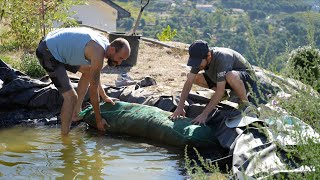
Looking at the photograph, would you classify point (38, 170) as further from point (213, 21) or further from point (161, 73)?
point (213, 21)

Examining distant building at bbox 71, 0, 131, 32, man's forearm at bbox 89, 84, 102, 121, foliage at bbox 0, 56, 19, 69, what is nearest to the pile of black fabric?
A: man's forearm at bbox 89, 84, 102, 121

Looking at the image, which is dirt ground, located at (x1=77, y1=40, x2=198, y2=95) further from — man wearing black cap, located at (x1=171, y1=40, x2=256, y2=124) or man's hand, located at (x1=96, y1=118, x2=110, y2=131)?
man wearing black cap, located at (x1=171, y1=40, x2=256, y2=124)

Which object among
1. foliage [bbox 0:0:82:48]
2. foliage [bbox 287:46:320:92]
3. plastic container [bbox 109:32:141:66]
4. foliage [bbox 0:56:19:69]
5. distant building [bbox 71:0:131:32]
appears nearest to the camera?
foliage [bbox 287:46:320:92]

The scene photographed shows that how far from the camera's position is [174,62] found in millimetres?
12086

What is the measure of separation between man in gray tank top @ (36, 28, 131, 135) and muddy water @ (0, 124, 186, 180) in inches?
14.0

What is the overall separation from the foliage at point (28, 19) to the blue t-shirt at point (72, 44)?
5280 millimetres

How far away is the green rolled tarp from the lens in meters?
7.02

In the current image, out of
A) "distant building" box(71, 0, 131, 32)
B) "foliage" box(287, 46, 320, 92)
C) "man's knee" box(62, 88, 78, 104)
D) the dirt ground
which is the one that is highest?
"foliage" box(287, 46, 320, 92)

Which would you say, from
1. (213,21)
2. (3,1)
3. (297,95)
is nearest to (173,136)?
(297,95)

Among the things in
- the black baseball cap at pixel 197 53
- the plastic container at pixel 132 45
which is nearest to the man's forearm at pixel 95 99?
the black baseball cap at pixel 197 53

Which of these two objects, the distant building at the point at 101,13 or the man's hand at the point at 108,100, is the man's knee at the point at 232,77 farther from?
the distant building at the point at 101,13

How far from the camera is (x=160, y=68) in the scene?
1130cm

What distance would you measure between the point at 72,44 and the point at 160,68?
4.23 meters

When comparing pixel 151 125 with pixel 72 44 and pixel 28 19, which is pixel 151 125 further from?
pixel 28 19
